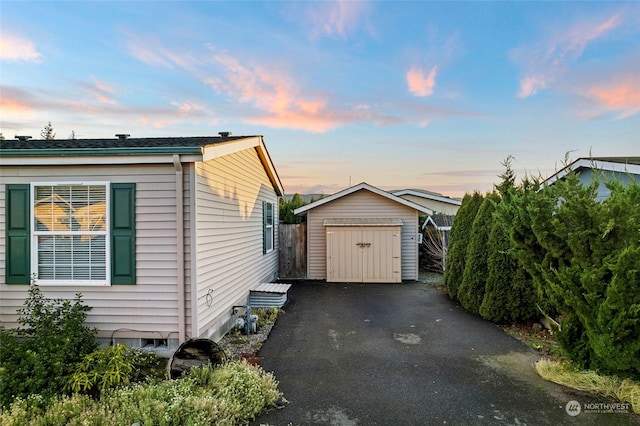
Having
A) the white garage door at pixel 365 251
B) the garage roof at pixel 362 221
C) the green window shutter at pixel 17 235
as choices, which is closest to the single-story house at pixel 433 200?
the garage roof at pixel 362 221

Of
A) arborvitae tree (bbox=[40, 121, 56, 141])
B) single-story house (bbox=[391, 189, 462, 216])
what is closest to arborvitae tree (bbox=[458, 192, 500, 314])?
single-story house (bbox=[391, 189, 462, 216])

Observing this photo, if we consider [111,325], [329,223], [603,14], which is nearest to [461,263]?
[329,223]

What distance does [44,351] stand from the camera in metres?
3.67

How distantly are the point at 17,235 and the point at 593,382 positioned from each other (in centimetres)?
777

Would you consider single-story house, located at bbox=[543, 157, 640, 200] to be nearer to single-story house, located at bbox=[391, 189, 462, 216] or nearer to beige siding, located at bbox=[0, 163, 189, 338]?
beige siding, located at bbox=[0, 163, 189, 338]

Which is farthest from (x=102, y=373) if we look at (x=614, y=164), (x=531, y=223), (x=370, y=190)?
(x=614, y=164)

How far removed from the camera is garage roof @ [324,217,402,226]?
1099 cm

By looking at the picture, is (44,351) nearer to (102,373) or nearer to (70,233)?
(102,373)

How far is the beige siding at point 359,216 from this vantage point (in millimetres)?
11500

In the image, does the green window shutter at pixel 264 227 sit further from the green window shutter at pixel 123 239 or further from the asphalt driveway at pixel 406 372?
the green window shutter at pixel 123 239

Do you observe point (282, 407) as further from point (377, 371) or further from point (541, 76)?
point (541, 76)

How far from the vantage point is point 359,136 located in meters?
11.9

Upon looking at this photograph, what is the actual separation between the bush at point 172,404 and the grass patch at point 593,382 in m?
3.46

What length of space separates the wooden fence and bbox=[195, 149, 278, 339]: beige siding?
300 centimetres
